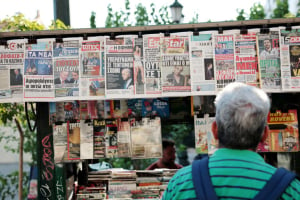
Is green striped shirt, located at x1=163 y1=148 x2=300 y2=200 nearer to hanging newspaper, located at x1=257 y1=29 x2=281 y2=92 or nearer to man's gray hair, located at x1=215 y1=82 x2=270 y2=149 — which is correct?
man's gray hair, located at x1=215 y1=82 x2=270 y2=149

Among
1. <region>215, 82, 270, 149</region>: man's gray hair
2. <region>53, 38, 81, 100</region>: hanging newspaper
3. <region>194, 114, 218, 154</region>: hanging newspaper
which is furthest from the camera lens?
<region>194, 114, 218, 154</region>: hanging newspaper

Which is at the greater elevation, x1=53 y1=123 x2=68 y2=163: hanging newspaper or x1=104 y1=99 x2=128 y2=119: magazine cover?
x1=104 y1=99 x2=128 y2=119: magazine cover

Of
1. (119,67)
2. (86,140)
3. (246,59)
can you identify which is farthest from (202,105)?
(86,140)

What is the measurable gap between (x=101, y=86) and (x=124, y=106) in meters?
0.38

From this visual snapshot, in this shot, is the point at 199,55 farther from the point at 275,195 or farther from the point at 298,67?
the point at 275,195

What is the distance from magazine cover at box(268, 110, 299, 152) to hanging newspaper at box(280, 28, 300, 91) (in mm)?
382

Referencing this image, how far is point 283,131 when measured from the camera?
423cm

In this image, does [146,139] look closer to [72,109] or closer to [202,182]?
[72,109]

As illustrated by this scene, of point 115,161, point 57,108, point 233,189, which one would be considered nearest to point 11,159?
point 115,161

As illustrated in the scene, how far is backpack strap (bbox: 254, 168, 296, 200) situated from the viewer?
169 cm

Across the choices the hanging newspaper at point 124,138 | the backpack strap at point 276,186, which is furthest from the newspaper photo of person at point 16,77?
the backpack strap at point 276,186

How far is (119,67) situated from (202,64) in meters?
0.65

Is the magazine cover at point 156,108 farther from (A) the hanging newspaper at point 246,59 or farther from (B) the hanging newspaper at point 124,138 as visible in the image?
(A) the hanging newspaper at point 246,59

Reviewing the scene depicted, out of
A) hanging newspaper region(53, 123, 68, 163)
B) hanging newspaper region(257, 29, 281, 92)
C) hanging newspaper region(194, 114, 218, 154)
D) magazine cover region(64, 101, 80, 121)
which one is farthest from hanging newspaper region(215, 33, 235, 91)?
hanging newspaper region(53, 123, 68, 163)
